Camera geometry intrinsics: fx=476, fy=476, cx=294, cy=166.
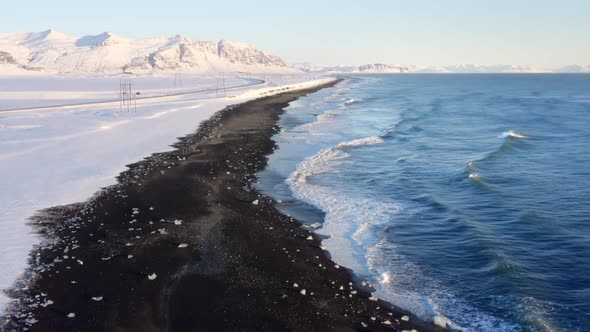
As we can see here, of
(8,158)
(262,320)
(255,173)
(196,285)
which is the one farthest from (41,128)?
(262,320)

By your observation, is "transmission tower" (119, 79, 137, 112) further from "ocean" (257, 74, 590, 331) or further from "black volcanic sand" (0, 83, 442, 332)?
"black volcanic sand" (0, 83, 442, 332)

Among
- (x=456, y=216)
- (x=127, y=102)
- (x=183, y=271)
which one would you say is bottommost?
(x=127, y=102)

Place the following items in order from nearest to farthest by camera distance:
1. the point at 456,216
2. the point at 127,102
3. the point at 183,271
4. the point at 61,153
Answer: the point at 183,271, the point at 456,216, the point at 61,153, the point at 127,102

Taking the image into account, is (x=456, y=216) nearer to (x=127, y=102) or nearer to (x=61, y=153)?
(x=61, y=153)

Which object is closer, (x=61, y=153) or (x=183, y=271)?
(x=183, y=271)

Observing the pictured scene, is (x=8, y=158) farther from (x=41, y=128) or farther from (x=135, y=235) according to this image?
(x=135, y=235)

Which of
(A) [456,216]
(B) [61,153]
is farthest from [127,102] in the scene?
(A) [456,216]

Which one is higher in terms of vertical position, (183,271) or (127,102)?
(183,271)
